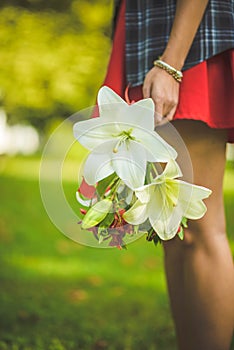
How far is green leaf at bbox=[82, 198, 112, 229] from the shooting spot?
1154mm

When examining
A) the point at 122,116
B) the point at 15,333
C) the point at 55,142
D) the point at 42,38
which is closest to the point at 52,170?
the point at 55,142

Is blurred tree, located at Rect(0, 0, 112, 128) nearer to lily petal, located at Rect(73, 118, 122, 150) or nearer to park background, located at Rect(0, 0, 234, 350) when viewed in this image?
park background, located at Rect(0, 0, 234, 350)

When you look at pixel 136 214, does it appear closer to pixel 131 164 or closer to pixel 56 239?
pixel 131 164

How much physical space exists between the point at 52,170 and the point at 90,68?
392cm

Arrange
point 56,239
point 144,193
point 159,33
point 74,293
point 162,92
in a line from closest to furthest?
point 144,193
point 162,92
point 159,33
point 74,293
point 56,239

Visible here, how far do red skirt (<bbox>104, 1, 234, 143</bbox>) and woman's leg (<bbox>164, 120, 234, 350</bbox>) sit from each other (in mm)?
51

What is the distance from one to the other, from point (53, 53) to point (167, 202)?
410cm

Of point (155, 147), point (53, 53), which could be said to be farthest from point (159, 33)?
point (53, 53)

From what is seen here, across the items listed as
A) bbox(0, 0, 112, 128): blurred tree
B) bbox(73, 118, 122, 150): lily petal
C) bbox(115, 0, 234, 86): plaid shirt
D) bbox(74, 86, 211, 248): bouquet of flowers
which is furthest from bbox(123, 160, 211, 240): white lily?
bbox(0, 0, 112, 128): blurred tree

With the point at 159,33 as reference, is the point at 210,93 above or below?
below

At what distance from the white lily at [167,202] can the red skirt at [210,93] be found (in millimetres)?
296

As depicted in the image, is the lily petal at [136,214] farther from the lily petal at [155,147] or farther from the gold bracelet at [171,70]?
the gold bracelet at [171,70]

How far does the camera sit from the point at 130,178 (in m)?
1.15

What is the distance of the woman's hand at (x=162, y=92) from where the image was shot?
1.37 meters
